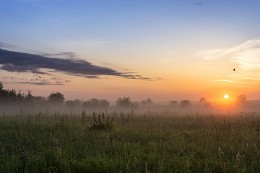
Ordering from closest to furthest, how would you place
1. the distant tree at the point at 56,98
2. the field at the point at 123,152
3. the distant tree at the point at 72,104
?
the field at the point at 123,152 → the distant tree at the point at 56,98 → the distant tree at the point at 72,104

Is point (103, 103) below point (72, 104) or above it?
above

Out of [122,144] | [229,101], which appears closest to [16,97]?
[122,144]

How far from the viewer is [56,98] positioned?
79812 millimetres

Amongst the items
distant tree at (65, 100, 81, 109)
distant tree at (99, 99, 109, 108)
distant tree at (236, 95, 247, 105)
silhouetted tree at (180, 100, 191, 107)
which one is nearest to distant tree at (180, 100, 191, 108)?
silhouetted tree at (180, 100, 191, 107)

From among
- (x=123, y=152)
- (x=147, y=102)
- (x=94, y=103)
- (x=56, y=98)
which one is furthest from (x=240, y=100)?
(x=123, y=152)

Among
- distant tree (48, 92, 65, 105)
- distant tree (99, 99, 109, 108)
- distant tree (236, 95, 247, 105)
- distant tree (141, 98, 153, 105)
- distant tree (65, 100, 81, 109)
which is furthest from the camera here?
distant tree (141, 98, 153, 105)

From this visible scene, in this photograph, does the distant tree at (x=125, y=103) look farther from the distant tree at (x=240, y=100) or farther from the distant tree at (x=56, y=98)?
the distant tree at (x=240, y=100)

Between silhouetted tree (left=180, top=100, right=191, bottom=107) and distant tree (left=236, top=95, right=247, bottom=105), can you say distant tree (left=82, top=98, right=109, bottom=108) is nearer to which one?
silhouetted tree (left=180, top=100, right=191, bottom=107)

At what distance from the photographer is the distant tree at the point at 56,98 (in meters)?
78.5

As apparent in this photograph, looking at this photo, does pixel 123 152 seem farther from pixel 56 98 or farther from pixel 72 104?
pixel 72 104

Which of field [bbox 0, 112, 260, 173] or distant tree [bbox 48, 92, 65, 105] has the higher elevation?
distant tree [bbox 48, 92, 65, 105]

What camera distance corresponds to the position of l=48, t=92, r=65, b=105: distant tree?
78494mm

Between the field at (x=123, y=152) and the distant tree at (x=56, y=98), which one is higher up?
the distant tree at (x=56, y=98)

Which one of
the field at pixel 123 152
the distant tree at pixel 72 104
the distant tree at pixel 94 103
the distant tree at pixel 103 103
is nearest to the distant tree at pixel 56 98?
the distant tree at pixel 72 104
